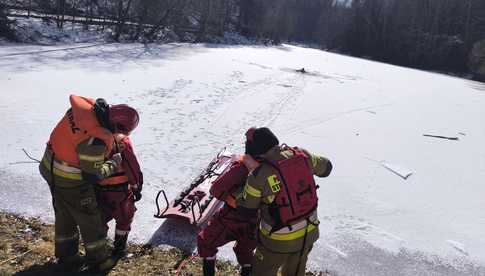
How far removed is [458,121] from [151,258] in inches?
446

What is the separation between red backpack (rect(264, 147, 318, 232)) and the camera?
8.45 feet

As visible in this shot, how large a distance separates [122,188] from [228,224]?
2.87 ft

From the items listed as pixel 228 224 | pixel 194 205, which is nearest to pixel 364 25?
pixel 194 205

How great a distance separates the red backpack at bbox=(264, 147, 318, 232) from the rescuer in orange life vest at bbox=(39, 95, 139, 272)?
1.11 meters

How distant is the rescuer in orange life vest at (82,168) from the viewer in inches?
108

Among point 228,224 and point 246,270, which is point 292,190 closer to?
point 228,224

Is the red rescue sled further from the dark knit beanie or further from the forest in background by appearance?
the forest in background

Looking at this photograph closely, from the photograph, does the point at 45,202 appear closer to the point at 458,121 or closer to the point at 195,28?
the point at 458,121

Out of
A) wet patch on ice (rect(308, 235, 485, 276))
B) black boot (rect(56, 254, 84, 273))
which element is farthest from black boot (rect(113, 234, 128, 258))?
wet patch on ice (rect(308, 235, 485, 276))

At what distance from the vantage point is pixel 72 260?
3131 mm

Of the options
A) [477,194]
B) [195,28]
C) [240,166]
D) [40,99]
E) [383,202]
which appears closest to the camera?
[240,166]

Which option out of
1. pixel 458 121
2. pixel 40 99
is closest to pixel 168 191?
pixel 40 99

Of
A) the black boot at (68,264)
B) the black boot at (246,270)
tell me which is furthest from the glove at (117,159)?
the black boot at (246,270)

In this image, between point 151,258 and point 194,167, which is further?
point 194,167
